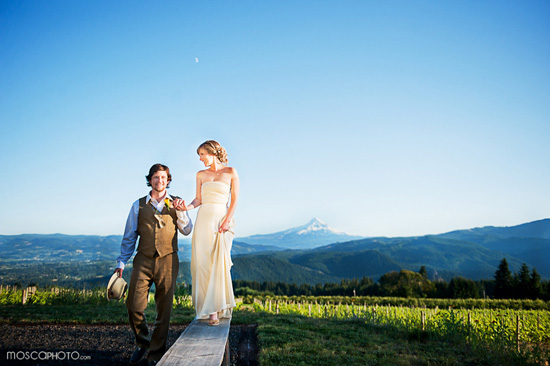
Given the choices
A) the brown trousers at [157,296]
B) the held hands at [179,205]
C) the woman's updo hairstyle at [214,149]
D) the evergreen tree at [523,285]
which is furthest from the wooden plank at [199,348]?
the evergreen tree at [523,285]

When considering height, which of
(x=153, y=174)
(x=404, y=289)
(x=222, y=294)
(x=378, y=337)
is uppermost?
(x=153, y=174)

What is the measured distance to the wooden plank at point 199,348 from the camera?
8.83 feet

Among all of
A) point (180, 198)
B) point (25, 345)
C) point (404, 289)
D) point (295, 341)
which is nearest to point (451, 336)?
point (295, 341)

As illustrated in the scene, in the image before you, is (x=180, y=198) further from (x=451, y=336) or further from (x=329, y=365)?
(x=451, y=336)

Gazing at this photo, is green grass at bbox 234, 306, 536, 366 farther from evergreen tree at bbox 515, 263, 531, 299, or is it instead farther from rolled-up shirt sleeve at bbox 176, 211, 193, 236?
evergreen tree at bbox 515, 263, 531, 299

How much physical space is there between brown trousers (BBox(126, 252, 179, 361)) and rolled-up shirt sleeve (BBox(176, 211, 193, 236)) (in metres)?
0.35

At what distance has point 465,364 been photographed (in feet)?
18.1

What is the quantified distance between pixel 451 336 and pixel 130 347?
24.7ft

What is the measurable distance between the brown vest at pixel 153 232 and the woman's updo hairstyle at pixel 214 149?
0.92 meters

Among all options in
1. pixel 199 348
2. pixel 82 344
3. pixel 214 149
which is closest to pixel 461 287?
pixel 82 344

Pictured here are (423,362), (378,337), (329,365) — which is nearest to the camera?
(329,365)

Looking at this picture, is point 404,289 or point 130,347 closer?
point 130,347

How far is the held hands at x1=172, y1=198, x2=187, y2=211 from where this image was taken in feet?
13.7

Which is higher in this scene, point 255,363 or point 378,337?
point 255,363
